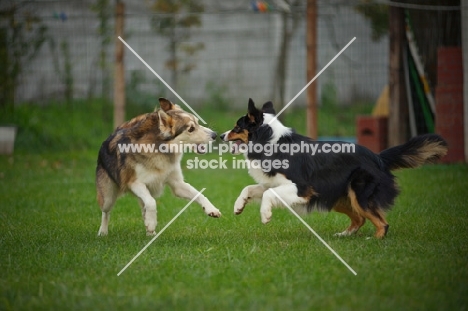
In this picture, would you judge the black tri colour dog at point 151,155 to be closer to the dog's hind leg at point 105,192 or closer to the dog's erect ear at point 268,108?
the dog's hind leg at point 105,192

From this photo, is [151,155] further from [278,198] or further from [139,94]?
[139,94]

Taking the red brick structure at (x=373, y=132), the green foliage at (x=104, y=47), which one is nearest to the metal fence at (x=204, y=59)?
the green foliage at (x=104, y=47)

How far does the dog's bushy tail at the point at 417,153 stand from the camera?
5.68 meters

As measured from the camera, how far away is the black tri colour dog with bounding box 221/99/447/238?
550 centimetres

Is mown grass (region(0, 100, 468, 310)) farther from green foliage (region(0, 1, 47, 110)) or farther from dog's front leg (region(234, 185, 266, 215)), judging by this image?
green foliage (region(0, 1, 47, 110))

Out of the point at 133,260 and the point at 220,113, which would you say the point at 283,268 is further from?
→ the point at 220,113

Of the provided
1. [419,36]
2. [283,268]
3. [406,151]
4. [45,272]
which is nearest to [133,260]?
[45,272]

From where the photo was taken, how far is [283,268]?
4.47m

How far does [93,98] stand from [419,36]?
6.50 metres

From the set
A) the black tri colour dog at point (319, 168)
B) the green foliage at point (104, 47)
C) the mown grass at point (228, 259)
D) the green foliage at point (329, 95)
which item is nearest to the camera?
the mown grass at point (228, 259)

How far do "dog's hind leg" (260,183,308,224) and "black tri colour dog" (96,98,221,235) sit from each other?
0.54 meters

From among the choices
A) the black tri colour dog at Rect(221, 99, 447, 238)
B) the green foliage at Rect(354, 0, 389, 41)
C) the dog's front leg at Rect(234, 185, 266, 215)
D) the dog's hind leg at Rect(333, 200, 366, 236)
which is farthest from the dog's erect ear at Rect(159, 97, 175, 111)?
the green foliage at Rect(354, 0, 389, 41)

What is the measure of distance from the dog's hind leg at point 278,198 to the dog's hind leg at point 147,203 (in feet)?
3.11

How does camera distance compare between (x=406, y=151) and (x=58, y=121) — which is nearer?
(x=406, y=151)
